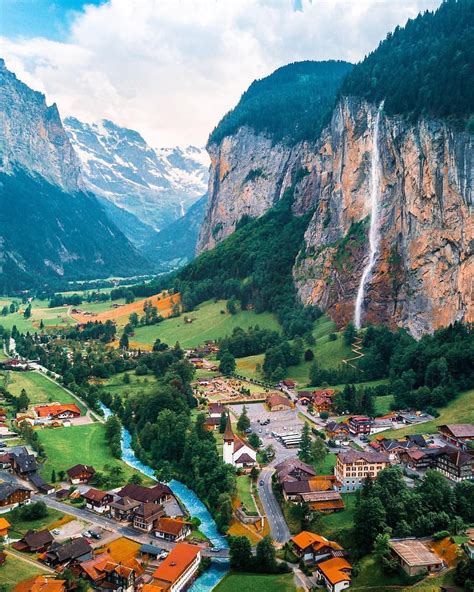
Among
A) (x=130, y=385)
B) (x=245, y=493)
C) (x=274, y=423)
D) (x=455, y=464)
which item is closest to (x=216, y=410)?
(x=274, y=423)

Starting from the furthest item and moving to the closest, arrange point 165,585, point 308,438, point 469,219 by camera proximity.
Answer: point 469,219
point 308,438
point 165,585

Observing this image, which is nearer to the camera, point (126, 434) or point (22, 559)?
point (22, 559)

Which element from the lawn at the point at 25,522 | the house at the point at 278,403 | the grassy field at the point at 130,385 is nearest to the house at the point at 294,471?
the lawn at the point at 25,522

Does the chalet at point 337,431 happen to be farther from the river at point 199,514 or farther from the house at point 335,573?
the house at point 335,573

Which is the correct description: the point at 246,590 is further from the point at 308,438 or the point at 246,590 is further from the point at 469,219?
the point at 469,219

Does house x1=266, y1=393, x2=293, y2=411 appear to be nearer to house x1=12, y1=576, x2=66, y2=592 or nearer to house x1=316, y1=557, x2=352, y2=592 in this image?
house x1=316, y1=557, x2=352, y2=592

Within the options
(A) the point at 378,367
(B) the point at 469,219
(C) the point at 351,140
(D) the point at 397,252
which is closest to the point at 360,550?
(A) the point at 378,367
